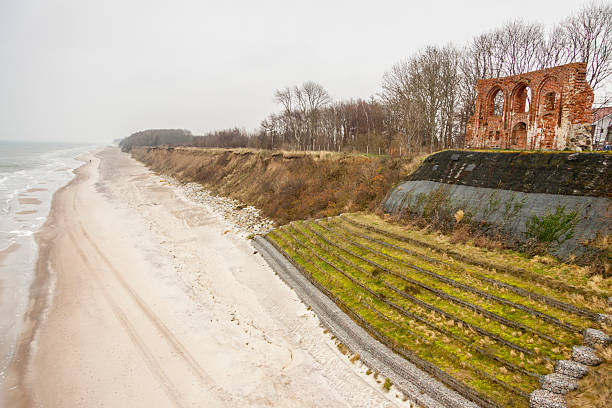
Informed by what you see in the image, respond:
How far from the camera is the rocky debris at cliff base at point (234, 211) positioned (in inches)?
829

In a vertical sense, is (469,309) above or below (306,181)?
below

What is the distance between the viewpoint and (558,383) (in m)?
5.67

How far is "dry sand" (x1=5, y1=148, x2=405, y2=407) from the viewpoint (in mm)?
7418

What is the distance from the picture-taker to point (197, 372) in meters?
8.09

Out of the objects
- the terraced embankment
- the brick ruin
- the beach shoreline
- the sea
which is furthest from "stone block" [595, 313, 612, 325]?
the sea

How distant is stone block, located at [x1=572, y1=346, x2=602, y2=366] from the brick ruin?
46.2 feet

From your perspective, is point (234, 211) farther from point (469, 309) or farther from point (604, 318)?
point (604, 318)

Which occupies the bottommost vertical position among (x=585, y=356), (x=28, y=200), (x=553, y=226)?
(x=28, y=200)

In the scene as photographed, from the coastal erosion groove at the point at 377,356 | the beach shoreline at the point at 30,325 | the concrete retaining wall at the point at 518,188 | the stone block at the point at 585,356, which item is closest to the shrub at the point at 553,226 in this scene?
the concrete retaining wall at the point at 518,188

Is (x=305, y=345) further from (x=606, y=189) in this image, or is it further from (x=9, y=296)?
(x=9, y=296)

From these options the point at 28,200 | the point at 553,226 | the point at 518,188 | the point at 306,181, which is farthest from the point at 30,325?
the point at 28,200

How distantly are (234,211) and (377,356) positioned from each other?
65.7 ft

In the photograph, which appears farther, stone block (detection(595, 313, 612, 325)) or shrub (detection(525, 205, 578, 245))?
shrub (detection(525, 205, 578, 245))

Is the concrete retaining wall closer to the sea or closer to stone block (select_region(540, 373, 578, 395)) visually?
stone block (select_region(540, 373, 578, 395))
